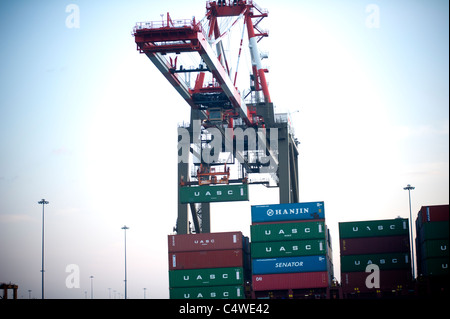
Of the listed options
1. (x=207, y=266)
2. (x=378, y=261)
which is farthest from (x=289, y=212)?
(x=378, y=261)

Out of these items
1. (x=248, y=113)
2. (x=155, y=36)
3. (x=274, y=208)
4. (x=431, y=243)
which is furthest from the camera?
(x=248, y=113)

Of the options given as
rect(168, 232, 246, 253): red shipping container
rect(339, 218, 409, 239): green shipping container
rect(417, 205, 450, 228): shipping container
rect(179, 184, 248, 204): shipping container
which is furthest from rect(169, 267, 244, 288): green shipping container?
rect(417, 205, 450, 228): shipping container

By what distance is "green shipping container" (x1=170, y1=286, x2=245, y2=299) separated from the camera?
5081 centimetres

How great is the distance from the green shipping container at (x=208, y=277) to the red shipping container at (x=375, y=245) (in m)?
7.20

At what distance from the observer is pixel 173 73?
50.3 meters

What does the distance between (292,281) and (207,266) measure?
5440 mm

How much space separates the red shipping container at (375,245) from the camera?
5284 cm

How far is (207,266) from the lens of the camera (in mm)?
51812

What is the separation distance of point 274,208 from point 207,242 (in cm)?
481

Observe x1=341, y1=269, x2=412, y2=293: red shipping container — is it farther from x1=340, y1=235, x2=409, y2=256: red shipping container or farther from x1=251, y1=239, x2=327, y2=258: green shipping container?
x1=251, y1=239, x2=327, y2=258: green shipping container

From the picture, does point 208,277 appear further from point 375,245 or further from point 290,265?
point 375,245

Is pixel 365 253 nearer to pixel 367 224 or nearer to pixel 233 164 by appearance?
pixel 367 224

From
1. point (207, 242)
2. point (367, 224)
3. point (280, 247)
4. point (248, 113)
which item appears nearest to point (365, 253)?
point (367, 224)
